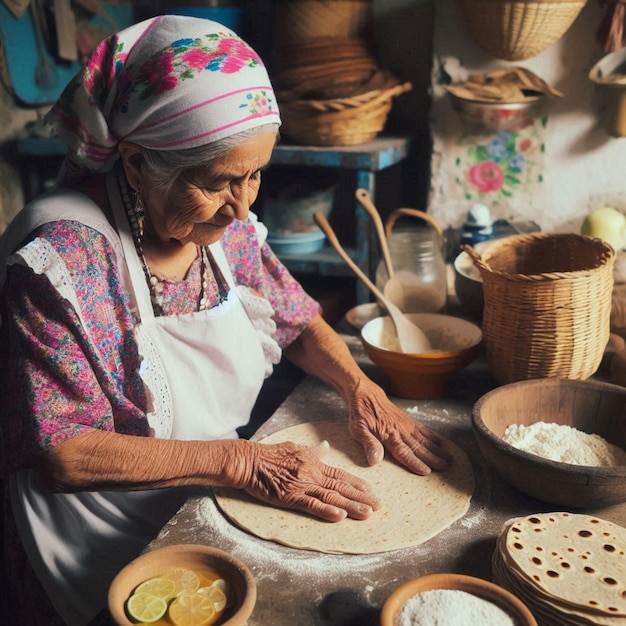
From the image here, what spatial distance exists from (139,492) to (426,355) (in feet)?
2.37

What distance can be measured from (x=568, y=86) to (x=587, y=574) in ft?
5.68

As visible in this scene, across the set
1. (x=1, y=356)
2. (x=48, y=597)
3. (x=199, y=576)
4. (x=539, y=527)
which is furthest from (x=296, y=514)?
(x=1, y=356)

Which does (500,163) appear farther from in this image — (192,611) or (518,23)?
(192,611)

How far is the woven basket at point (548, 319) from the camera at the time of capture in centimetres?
147

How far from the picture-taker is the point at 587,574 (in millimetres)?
982

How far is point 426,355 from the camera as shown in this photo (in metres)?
1.59

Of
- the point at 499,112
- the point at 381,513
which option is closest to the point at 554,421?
the point at 381,513

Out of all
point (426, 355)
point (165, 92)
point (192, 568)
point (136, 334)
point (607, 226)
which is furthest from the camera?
point (607, 226)

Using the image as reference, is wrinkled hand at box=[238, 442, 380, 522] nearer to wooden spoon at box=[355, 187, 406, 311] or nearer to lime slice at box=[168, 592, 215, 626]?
lime slice at box=[168, 592, 215, 626]

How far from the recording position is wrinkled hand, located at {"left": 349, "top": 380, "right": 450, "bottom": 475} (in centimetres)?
141

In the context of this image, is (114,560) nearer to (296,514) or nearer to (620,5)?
(296,514)

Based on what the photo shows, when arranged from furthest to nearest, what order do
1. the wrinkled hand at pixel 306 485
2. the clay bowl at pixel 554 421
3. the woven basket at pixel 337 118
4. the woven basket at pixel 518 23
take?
the woven basket at pixel 337 118, the woven basket at pixel 518 23, the wrinkled hand at pixel 306 485, the clay bowl at pixel 554 421

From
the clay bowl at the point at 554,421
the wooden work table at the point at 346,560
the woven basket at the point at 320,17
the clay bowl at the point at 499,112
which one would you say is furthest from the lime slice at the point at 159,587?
the woven basket at the point at 320,17

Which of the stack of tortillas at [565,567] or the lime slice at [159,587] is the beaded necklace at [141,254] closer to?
the lime slice at [159,587]
